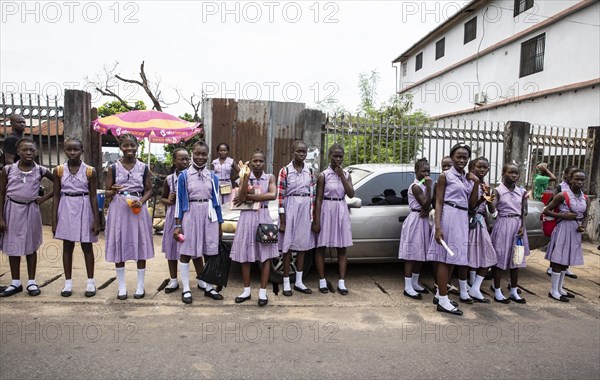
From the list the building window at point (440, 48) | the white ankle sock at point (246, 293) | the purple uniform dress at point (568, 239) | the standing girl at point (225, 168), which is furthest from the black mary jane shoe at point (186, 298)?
the building window at point (440, 48)

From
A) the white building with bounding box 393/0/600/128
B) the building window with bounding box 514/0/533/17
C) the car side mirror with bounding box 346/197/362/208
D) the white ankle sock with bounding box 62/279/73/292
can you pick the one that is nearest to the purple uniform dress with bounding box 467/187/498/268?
the car side mirror with bounding box 346/197/362/208

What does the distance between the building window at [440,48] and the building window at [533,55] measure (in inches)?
229

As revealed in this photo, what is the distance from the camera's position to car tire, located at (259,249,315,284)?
5.11m

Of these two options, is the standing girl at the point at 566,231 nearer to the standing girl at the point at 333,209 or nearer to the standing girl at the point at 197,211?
the standing girl at the point at 333,209

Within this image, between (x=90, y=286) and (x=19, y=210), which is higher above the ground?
(x=19, y=210)

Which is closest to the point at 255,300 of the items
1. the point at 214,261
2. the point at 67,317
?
the point at 214,261

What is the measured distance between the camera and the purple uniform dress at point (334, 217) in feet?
16.3

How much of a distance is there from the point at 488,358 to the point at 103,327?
3452mm

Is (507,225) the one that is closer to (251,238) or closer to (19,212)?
(251,238)

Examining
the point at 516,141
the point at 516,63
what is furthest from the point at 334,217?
the point at 516,63

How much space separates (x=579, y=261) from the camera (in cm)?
510

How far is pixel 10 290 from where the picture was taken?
455cm

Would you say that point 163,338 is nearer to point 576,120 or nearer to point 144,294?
point 144,294

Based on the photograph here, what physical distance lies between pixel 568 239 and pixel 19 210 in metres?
6.56
